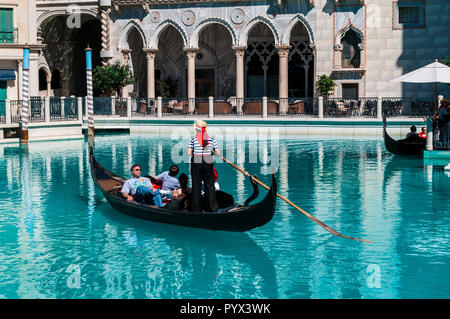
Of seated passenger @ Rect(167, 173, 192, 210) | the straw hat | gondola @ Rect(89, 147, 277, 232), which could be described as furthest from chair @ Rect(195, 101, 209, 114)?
the straw hat

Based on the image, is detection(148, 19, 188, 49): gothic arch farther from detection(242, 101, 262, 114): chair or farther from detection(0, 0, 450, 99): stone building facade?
detection(242, 101, 262, 114): chair

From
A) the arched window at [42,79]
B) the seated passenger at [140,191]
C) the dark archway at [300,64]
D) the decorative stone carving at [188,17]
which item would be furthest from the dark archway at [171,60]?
the seated passenger at [140,191]

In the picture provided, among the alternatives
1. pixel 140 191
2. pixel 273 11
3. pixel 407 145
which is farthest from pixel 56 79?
pixel 140 191

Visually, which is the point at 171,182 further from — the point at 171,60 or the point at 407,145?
the point at 171,60

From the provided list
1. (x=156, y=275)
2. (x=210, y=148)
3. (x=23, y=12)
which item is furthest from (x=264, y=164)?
(x=23, y=12)

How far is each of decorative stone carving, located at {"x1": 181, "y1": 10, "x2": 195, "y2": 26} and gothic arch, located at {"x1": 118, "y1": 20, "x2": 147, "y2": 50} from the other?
2.07m

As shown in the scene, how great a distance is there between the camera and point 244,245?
34.0 feet

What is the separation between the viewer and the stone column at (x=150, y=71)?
3316cm

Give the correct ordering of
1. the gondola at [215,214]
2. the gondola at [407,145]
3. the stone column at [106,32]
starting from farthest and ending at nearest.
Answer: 1. the stone column at [106,32]
2. the gondola at [407,145]
3. the gondola at [215,214]

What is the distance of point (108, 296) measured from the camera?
808cm

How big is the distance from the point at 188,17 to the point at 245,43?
307 centimetres

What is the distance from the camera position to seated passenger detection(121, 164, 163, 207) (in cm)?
1166

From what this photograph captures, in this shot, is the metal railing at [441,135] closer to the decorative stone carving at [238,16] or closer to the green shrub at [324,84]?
the green shrub at [324,84]

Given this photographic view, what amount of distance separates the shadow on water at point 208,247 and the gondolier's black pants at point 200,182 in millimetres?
507
